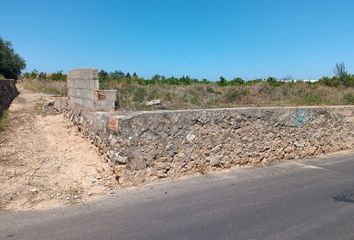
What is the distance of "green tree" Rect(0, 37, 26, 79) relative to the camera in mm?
36969

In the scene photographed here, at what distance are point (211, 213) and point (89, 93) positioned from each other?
5.74 meters

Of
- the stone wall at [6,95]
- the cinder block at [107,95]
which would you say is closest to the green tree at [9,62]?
the stone wall at [6,95]

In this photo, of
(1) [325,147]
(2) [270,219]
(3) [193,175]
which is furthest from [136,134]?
(1) [325,147]

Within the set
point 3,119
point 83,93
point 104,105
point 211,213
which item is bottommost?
point 211,213

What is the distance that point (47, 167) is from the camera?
783 centimetres

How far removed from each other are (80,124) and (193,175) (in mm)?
3954

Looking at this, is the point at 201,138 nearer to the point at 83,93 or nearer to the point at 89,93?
the point at 89,93

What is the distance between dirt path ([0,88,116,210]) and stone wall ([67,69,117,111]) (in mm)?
745

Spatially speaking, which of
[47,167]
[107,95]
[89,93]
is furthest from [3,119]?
[47,167]

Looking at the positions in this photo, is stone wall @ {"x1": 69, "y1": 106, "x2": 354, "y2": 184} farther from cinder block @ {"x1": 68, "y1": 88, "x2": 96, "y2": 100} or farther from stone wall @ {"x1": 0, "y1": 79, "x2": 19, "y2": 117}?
stone wall @ {"x1": 0, "y1": 79, "x2": 19, "y2": 117}

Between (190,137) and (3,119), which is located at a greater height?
(190,137)

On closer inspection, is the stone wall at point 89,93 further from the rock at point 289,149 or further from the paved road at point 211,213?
the rock at point 289,149

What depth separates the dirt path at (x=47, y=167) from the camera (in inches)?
250

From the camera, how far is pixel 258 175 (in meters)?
7.95
